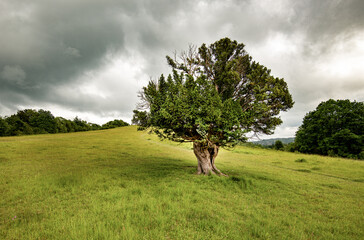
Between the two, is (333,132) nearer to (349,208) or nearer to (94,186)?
(349,208)

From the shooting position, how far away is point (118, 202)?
737 cm

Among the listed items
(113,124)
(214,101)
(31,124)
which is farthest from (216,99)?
(31,124)

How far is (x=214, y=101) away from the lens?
1100cm

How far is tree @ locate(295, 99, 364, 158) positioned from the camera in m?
36.5

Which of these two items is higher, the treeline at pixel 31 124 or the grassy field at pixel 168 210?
the treeline at pixel 31 124

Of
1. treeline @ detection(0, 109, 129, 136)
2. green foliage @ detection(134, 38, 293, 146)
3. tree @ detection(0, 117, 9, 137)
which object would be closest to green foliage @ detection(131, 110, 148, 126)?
green foliage @ detection(134, 38, 293, 146)

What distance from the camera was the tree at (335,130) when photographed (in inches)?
1436

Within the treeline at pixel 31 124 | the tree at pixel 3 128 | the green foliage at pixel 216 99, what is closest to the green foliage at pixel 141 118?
the green foliage at pixel 216 99

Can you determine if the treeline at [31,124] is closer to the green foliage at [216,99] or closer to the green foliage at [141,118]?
the green foliage at [141,118]

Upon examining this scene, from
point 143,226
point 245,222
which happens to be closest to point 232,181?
point 245,222

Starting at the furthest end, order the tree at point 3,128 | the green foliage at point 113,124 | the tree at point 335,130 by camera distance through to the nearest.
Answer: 1. the green foliage at point 113,124
2. the tree at point 3,128
3. the tree at point 335,130

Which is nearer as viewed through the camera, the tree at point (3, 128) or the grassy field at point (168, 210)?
the grassy field at point (168, 210)

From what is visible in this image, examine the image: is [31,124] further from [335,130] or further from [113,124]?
[335,130]

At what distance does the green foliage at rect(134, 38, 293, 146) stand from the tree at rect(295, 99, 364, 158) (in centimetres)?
3945
